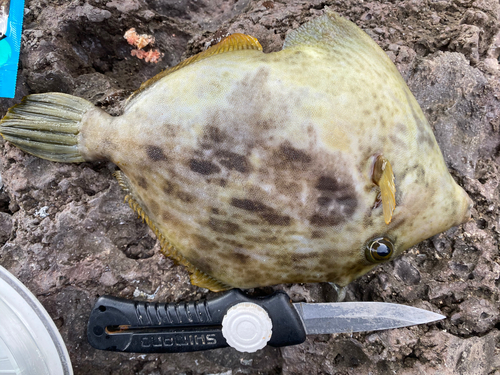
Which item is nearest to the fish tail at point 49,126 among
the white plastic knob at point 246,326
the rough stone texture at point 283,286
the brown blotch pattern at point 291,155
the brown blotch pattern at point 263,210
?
the rough stone texture at point 283,286

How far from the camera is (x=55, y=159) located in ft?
6.29

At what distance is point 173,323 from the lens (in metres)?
1.83

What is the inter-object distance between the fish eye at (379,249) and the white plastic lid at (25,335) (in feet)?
5.30

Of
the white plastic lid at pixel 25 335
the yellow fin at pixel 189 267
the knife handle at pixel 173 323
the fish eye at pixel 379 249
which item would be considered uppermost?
the fish eye at pixel 379 249

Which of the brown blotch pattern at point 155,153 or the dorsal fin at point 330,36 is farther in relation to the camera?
the dorsal fin at point 330,36

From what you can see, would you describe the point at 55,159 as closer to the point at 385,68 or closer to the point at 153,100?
the point at 153,100

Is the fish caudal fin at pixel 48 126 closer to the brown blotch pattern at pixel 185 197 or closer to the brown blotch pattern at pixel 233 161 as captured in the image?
the brown blotch pattern at pixel 185 197

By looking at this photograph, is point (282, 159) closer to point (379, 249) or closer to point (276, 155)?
point (276, 155)

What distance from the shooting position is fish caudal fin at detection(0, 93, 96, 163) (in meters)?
1.88

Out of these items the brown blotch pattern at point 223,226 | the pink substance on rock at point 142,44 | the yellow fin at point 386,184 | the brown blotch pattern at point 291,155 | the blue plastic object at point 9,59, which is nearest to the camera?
the yellow fin at point 386,184

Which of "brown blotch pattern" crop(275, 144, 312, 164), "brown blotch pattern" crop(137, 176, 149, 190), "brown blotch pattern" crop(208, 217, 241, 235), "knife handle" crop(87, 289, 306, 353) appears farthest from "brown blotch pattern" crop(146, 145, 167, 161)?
"knife handle" crop(87, 289, 306, 353)

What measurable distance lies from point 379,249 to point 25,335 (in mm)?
1800

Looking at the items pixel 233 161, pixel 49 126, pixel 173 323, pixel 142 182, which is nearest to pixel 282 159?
pixel 233 161

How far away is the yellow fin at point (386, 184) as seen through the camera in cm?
150
